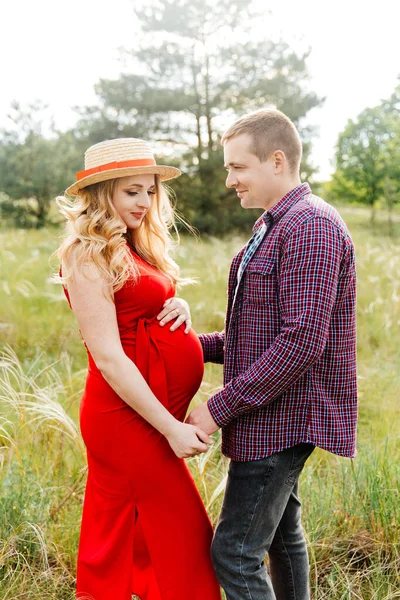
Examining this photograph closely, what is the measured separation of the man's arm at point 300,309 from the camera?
200cm

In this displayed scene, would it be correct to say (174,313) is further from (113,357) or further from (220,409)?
(220,409)

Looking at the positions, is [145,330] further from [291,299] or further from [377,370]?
[377,370]

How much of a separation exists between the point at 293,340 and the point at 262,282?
25cm

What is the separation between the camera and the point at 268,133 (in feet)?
7.16

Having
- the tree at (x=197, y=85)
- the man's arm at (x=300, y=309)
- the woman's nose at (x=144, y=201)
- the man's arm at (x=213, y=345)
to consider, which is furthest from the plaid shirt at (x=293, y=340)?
the tree at (x=197, y=85)

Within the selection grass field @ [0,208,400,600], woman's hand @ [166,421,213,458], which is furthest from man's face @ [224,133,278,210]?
grass field @ [0,208,400,600]

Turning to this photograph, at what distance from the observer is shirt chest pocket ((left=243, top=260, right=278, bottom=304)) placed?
83.2 inches

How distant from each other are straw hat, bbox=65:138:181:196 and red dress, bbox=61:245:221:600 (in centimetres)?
39

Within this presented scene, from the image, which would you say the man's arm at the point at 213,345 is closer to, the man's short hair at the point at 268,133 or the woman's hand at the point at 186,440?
the woman's hand at the point at 186,440

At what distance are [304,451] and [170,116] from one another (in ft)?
64.8

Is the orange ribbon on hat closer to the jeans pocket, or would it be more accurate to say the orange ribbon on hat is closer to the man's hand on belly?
the man's hand on belly

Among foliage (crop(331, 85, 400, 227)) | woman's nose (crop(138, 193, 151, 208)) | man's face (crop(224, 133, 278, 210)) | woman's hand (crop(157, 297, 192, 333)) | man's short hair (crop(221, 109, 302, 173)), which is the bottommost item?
foliage (crop(331, 85, 400, 227))

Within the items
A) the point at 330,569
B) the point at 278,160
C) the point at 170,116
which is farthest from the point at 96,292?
the point at 170,116

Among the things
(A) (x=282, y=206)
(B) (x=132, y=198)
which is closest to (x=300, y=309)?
(A) (x=282, y=206)
